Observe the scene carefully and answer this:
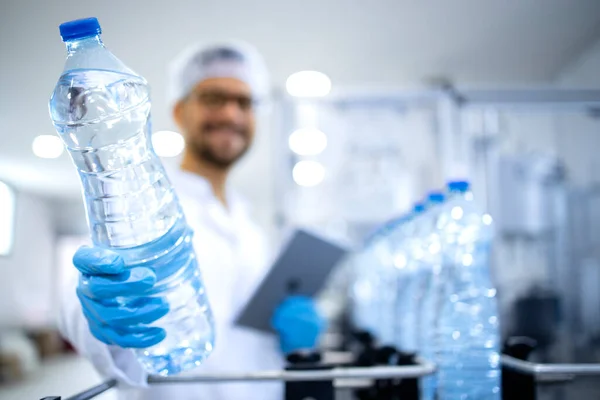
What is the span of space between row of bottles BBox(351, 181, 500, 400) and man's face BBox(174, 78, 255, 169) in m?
0.64

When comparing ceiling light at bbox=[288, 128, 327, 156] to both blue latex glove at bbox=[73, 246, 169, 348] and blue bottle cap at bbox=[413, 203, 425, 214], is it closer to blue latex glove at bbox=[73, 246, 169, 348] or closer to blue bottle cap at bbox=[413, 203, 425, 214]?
blue bottle cap at bbox=[413, 203, 425, 214]

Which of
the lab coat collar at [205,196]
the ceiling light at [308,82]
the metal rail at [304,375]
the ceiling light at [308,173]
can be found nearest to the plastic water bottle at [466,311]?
the metal rail at [304,375]

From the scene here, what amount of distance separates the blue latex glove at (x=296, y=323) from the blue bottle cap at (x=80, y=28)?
35.1 inches

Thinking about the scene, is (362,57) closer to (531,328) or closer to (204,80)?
(204,80)

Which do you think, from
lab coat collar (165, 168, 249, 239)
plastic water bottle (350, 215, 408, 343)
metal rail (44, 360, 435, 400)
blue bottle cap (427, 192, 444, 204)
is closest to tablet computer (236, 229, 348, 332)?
plastic water bottle (350, 215, 408, 343)

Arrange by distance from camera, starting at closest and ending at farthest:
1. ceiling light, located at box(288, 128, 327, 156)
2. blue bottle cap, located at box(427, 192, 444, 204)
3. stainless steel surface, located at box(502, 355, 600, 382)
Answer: stainless steel surface, located at box(502, 355, 600, 382) < blue bottle cap, located at box(427, 192, 444, 204) < ceiling light, located at box(288, 128, 327, 156)

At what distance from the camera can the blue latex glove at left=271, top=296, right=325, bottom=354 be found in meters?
1.32

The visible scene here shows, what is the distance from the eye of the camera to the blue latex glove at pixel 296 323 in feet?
4.34

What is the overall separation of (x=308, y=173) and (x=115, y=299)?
2.11 metres

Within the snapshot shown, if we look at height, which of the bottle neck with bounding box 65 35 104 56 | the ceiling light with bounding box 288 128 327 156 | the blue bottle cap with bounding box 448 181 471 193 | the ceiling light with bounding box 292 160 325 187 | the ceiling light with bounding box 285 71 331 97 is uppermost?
the ceiling light with bounding box 285 71 331 97

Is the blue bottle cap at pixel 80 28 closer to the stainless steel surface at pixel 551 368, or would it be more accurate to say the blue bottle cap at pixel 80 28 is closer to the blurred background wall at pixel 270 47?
the blurred background wall at pixel 270 47

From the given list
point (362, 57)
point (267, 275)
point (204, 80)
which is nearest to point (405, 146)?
point (362, 57)

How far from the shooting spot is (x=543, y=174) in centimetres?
264

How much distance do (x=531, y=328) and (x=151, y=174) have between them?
1886 mm
